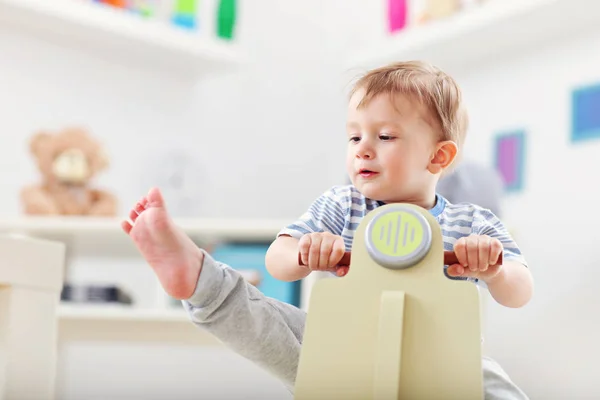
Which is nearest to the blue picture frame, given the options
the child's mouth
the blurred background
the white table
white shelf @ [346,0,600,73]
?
the blurred background

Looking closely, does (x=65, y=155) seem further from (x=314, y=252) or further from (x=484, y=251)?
(x=484, y=251)

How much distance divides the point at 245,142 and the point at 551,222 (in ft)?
3.85

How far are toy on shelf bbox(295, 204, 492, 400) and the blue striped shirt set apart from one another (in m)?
0.16

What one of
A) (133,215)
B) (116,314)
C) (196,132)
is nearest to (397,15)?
(196,132)

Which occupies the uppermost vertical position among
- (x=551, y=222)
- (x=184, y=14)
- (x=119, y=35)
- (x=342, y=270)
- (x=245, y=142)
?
(x=184, y=14)

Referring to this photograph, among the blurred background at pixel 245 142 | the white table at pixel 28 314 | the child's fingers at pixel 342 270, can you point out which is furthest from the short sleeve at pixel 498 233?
the blurred background at pixel 245 142

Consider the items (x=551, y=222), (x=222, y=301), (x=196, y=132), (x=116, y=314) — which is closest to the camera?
(x=222, y=301)

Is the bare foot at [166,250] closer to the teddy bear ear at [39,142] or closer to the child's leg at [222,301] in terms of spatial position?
the child's leg at [222,301]

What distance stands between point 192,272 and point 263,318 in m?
0.12

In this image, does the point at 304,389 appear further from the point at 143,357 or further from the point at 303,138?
the point at 303,138

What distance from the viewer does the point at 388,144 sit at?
923 mm

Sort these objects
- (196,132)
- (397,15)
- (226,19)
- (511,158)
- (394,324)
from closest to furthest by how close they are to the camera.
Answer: (394,324)
(511,158)
(397,15)
(226,19)
(196,132)

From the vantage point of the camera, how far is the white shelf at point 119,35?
7.43 ft

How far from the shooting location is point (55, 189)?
2.21 meters
